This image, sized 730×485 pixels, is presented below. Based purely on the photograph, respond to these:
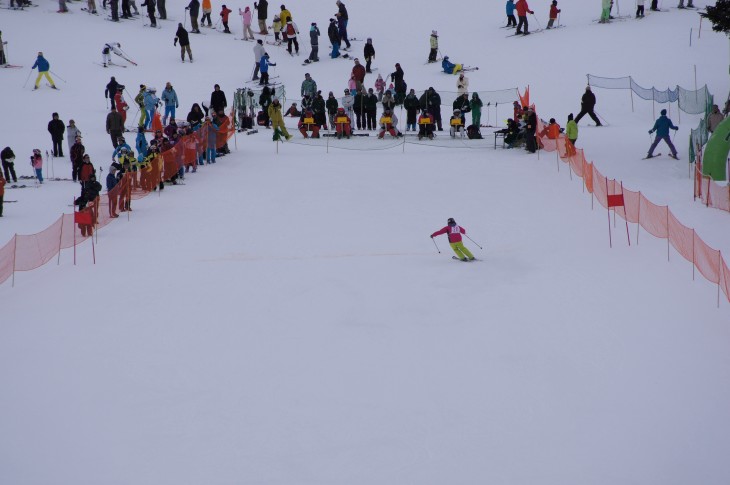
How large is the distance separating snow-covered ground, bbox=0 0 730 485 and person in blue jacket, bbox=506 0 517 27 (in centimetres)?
1050

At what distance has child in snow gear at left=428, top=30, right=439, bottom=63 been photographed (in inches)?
1422

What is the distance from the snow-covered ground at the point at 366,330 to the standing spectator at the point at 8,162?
1.97ft

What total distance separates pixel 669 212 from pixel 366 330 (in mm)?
6755

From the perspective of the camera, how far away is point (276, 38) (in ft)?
127

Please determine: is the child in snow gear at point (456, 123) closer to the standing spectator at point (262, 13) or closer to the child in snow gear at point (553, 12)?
the child in snow gear at point (553, 12)

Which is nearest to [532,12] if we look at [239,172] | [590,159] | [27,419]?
[590,159]

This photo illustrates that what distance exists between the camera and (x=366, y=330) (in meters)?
16.0

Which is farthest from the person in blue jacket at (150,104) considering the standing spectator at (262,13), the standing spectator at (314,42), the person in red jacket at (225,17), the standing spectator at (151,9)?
the standing spectator at (262,13)

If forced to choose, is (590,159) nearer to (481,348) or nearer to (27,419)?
(481,348)

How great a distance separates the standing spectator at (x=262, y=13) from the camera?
3869cm

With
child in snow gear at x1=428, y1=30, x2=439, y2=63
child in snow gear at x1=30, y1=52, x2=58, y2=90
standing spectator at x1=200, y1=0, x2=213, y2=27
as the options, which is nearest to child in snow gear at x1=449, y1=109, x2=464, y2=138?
child in snow gear at x1=428, y1=30, x2=439, y2=63

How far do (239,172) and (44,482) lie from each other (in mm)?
15314

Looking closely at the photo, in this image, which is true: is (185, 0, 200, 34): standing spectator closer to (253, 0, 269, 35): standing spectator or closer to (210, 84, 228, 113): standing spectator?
(253, 0, 269, 35): standing spectator

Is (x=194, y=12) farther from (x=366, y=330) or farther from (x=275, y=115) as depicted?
(x=366, y=330)
